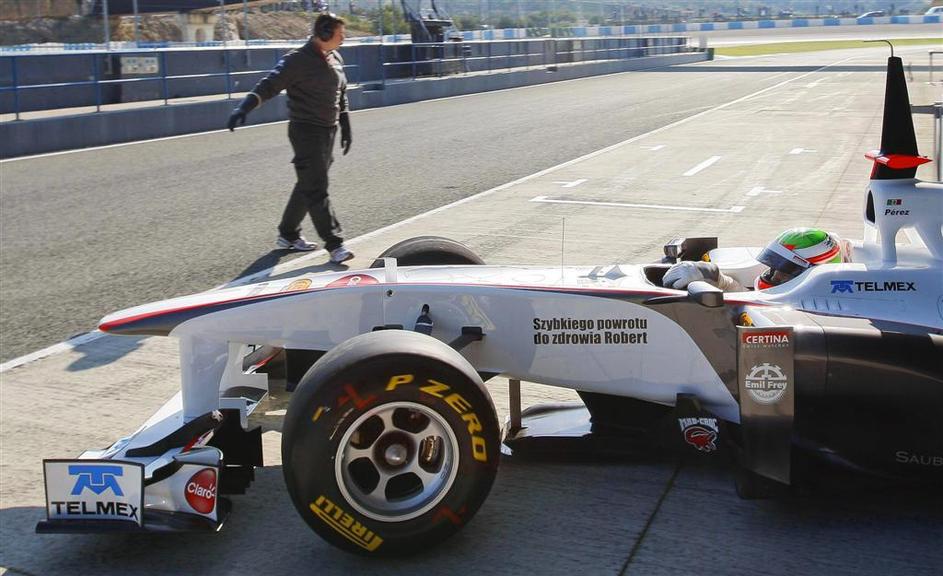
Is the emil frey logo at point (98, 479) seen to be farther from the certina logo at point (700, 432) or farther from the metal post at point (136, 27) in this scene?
the metal post at point (136, 27)

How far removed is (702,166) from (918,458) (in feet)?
37.3

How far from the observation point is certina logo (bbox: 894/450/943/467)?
150 inches

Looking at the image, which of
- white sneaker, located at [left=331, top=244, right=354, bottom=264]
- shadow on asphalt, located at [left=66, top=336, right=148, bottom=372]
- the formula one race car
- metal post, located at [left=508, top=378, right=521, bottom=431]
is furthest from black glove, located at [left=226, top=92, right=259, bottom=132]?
metal post, located at [left=508, top=378, right=521, bottom=431]

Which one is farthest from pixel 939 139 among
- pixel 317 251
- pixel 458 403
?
pixel 317 251

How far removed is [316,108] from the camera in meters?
A: 8.70

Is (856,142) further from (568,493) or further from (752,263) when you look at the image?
(568,493)

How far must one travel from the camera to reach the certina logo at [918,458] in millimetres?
3812

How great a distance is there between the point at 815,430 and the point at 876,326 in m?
0.45

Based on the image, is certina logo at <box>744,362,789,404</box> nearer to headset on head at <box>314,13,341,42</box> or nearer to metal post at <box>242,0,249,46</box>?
headset on head at <box>314,13,341,42</box>

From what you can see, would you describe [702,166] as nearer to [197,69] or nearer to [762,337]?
[762,337]

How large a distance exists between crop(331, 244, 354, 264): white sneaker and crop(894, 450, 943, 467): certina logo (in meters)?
5.45

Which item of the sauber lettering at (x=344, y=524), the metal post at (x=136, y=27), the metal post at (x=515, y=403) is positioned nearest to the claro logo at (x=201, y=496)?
the sauber lettering at (x=344, y=524)

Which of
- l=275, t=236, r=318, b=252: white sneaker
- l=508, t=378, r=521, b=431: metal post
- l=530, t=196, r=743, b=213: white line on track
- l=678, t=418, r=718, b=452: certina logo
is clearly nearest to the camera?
l=678, t=418, r=718, b=452: certina logo

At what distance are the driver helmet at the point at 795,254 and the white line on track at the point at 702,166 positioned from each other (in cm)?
960
